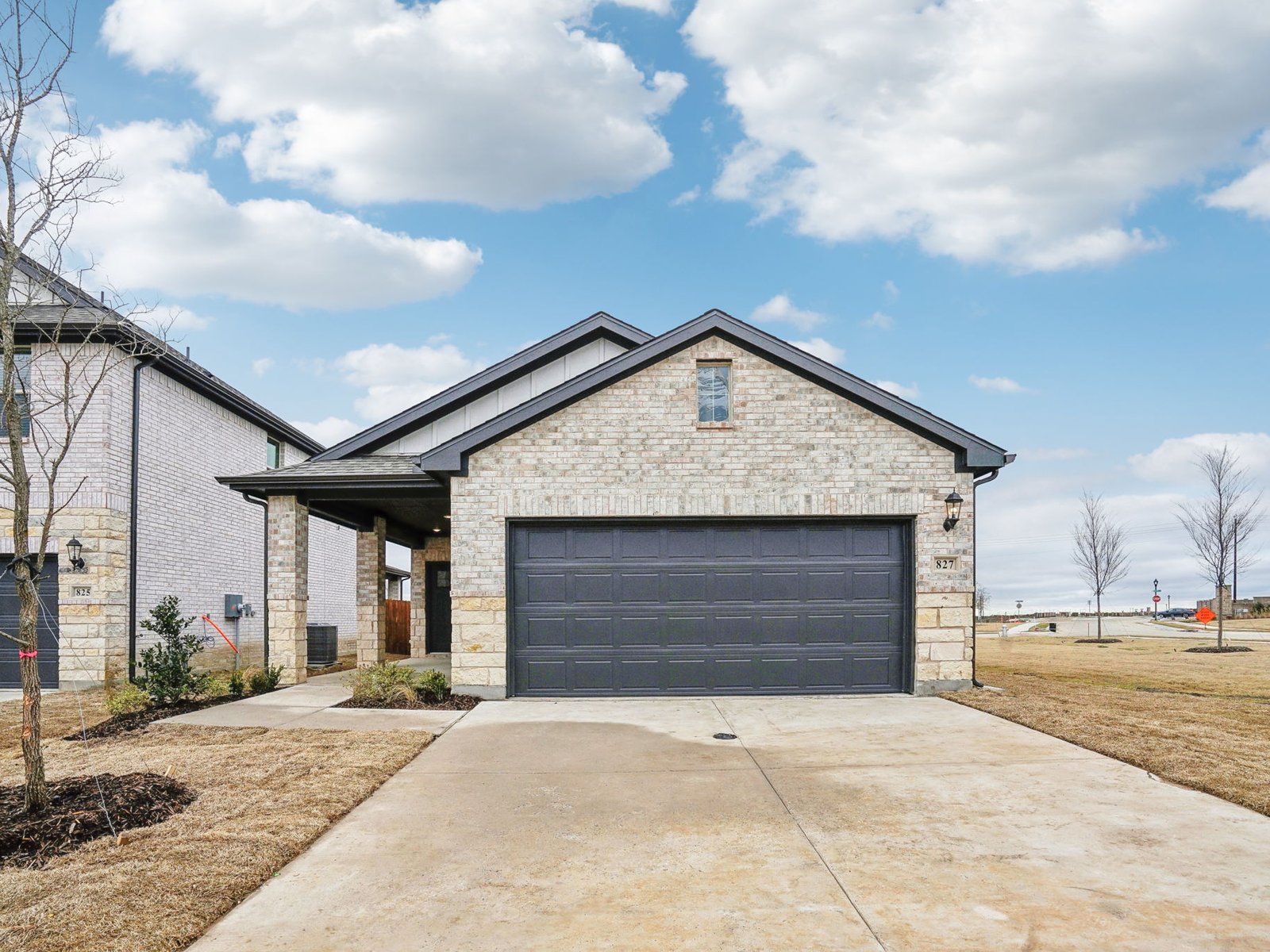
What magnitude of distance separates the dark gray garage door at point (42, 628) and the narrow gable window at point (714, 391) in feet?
37.6

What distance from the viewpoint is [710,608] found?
12.4 metres

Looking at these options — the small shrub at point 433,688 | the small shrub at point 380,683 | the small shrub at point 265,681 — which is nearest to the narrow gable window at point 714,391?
the small shrub at point 433,688

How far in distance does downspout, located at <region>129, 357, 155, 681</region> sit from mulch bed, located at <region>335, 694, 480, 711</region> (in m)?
5.77

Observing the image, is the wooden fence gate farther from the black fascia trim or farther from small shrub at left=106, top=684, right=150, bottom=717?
small shrub at left=106, top=684, right=150, bottom=717

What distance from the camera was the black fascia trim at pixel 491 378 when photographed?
15109 millimetres

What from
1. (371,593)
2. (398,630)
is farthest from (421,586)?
(371,593)

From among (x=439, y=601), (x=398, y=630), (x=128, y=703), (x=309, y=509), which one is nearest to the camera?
(x=128, y=703)

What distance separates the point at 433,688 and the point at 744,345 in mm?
6624

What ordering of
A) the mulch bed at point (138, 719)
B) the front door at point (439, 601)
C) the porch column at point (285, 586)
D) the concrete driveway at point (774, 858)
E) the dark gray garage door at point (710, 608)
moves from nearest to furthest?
the concrete driveway at point (774, 858), the mulch bed at point (138, 719), the dark gray garage door at point (710, 608), the porch column at point (285, 586), the front door at point (439, 601)

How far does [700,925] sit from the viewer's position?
425 centimetres

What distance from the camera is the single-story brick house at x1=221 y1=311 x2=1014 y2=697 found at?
12.2 metres

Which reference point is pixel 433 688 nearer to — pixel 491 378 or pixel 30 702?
pixel 491 378

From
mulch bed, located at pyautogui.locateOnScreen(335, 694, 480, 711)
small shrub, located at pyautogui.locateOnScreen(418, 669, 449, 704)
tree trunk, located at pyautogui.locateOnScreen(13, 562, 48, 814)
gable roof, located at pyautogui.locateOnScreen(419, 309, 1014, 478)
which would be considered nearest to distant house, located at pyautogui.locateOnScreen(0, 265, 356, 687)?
gable roof, located at pyautogui.locateOnScreen(419, 309, 1014, 478)

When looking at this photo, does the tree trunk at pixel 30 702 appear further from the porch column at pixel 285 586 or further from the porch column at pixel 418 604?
the porch column at pixel 418 604
